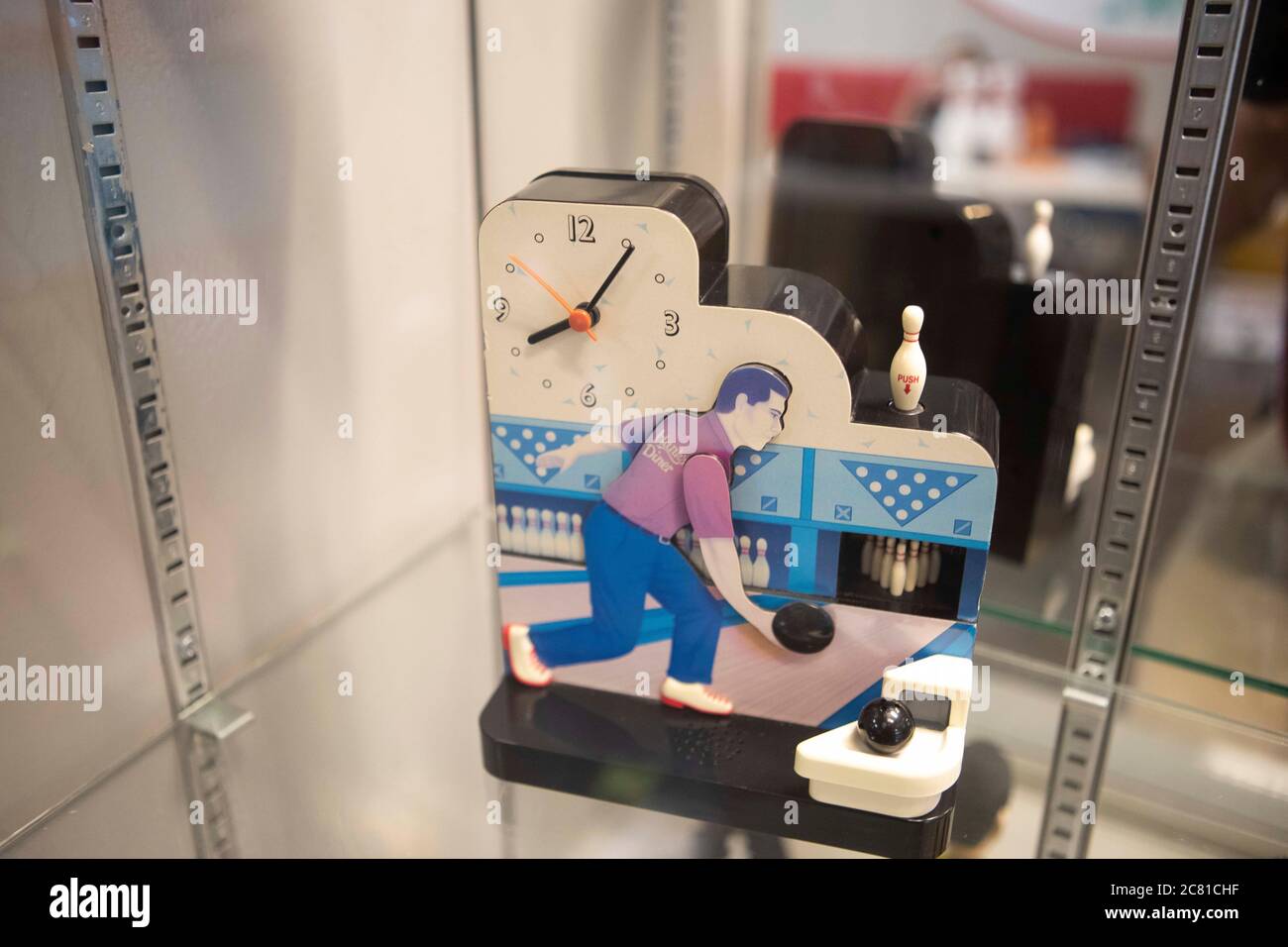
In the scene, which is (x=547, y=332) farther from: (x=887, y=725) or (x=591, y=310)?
(x=887, y=725)

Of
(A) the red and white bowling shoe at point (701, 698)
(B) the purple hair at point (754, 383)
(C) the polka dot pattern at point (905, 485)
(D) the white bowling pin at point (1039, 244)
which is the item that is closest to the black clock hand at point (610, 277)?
(B) the purple hair at point (754, 383)

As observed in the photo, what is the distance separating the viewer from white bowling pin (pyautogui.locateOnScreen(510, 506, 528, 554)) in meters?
0.85

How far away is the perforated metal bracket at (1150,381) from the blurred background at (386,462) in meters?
0.02

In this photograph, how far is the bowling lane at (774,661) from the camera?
2.58 ft

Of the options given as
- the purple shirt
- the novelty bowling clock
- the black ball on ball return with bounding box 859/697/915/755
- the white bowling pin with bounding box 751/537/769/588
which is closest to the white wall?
the novelty bowling clock

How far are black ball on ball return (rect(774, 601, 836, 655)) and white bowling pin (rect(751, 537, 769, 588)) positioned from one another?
0.02m

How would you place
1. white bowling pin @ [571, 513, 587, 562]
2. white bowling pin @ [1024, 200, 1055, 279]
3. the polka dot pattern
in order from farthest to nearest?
1. white bowling pin @ [1024, 200, 1055, 279]
2. white bowling pin @ [571, 513, 587, 562]
3. the polka dot pattern

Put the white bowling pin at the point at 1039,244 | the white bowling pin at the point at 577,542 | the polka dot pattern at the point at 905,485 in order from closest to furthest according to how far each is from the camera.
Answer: the polka dot pattern at the point at 905,485 → the white bowling pin at the point at 577,542 → the white bowling pin at the point at 1039,244

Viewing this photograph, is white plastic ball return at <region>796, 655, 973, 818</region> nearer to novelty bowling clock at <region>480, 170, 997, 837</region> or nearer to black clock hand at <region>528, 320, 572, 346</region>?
novelty bowling clock at <region>480, 170, 997, 837</region>

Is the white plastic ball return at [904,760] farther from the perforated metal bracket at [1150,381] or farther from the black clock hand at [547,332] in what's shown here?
the black clock hand at [547,332]

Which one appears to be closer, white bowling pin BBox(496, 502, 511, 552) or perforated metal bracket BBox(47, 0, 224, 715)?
perforated metal bracket BBox(47, 0, 224, 715)

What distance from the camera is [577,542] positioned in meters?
0.84

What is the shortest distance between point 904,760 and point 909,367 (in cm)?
28

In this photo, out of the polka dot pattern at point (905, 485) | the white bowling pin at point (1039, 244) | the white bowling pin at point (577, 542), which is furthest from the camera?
the white bowling pin at point (1039, 244)
